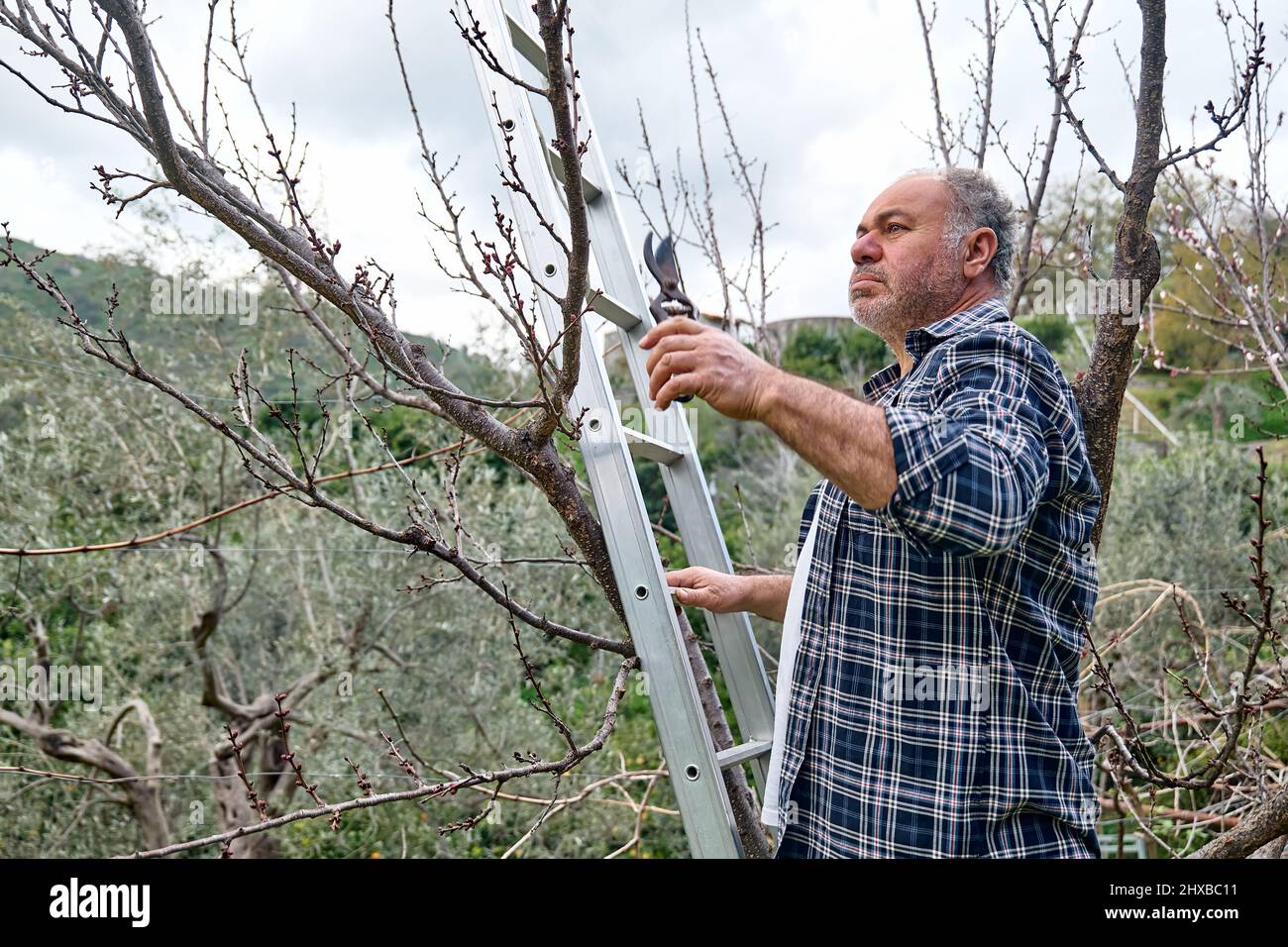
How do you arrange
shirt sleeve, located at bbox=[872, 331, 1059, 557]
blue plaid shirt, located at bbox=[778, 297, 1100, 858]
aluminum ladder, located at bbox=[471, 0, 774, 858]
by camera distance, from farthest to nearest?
aluminum ladder, located at bbox=[471, 0, 774, 858] → blue plaid shirt, located at bbox=[778, 297, 1100, 858] → shirt sleeve, located at bbox=[872, 331, 1059, 557]

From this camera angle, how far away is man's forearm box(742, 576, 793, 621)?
1483 mm

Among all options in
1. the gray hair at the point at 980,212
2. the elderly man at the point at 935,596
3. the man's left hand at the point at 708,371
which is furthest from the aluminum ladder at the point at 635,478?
the gray hair at the point at 980,212

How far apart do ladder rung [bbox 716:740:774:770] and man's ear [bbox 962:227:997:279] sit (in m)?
0.75

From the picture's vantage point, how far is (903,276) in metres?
1.41

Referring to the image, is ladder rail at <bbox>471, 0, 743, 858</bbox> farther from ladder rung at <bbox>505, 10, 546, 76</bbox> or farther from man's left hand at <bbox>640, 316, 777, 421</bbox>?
man's left hand at <bbox>640, 316, 777, 421</bbox>

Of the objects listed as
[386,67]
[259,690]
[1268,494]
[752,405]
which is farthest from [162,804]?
[1268,494]

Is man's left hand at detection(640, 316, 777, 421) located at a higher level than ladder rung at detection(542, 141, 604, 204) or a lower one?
lower

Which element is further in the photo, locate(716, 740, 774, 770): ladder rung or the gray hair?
the gray hair

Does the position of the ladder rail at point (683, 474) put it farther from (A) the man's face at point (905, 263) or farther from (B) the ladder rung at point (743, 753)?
(A) the man's face at point (905, 263)

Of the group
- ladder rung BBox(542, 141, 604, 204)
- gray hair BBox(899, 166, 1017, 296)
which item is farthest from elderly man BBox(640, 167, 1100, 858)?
ladder rung BBox(542, 141, 604, 204)

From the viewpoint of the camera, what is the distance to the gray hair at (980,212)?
1427 mm

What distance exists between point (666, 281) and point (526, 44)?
1.81 ft
